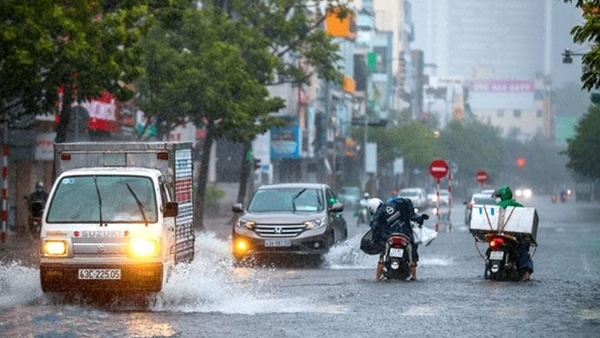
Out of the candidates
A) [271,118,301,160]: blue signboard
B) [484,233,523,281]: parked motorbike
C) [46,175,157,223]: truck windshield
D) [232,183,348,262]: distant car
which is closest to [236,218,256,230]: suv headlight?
[232,183,348,262]: distant car

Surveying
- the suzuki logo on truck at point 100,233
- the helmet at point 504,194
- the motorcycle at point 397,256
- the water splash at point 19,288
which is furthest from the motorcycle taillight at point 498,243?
the suzuki logo on truck at point 100,233

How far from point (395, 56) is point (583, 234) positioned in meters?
141

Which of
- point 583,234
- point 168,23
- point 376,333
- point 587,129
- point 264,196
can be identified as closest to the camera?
point 376,333

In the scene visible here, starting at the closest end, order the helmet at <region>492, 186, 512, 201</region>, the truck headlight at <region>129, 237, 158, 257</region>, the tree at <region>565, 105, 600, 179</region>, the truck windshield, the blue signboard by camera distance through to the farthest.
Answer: the truck headlight at <region>129, 237, 158, 257</region> → the truck windshield → the helmet at <region>492, 186, 512, 201</region> → the blue signboard → the tree at <region>565, 105, 600, 179</region>

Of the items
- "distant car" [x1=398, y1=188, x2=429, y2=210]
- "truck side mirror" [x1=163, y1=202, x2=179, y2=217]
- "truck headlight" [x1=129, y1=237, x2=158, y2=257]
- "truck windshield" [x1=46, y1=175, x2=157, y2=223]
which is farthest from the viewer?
"distant car" [x1=398, y1=188, x2=429, y2=210]

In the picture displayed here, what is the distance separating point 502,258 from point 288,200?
7.17 m

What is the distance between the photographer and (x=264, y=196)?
103 feet

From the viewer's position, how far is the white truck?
1919 cm

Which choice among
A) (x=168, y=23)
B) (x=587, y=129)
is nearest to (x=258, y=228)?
(x=168, y=23)

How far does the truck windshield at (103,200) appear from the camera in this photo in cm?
1969

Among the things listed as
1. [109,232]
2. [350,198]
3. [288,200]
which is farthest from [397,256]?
[350,198]

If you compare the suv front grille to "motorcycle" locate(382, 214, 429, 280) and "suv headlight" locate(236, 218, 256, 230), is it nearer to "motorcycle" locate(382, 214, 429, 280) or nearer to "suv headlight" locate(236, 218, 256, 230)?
"suv headlight" locate(236, 218, 256, 230)

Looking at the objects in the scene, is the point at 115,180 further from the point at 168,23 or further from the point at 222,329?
the point at 168,23

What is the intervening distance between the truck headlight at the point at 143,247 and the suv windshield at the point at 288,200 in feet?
37.3
